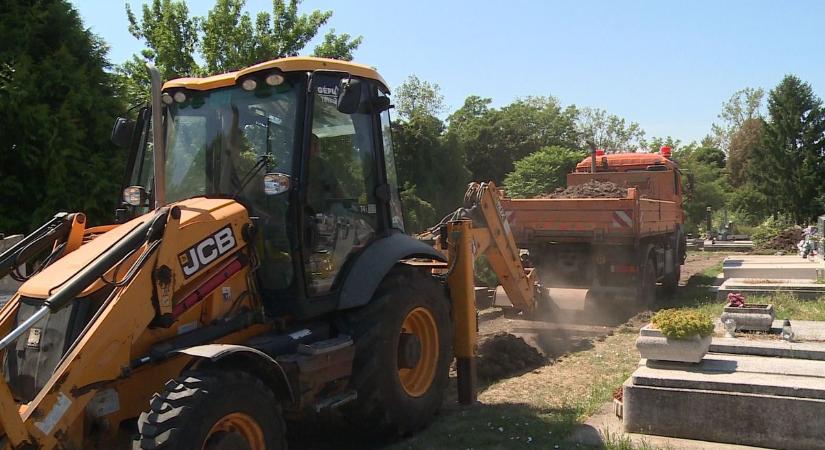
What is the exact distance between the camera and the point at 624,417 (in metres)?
5.40

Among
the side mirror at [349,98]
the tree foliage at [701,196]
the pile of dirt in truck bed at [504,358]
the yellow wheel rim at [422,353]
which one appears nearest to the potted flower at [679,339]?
the yellow wheel rim at [422,353]

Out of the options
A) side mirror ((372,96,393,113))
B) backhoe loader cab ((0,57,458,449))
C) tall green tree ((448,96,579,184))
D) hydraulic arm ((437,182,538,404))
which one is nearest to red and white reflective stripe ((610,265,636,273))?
hydraulic arm ((437,182,538,404))

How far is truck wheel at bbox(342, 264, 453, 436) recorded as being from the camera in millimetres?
5113

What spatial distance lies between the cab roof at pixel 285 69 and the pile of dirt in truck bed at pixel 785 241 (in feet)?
67.7

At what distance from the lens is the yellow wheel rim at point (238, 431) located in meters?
3.70

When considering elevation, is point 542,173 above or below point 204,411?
above

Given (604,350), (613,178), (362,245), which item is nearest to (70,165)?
(362,245)

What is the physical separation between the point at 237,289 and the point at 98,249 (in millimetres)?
886

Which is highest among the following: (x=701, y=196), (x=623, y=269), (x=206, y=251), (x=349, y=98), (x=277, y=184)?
(x=349, y=98)

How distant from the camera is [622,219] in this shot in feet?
36.0

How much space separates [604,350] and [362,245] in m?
4.55

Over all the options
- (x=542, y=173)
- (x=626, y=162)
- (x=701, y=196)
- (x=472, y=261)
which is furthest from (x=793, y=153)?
(x=472, y=261)

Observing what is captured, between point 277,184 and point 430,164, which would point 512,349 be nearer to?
point 277,184

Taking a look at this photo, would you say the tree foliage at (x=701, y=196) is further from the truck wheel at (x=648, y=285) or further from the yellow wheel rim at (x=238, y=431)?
the yellow wheel rim at (x=238, y=431)
